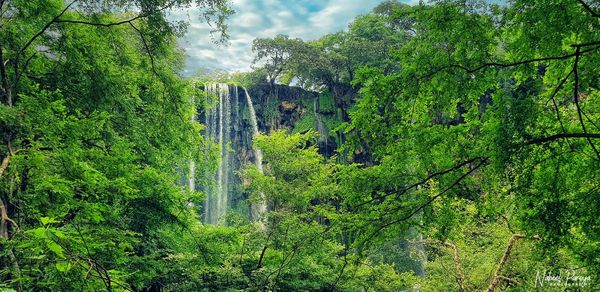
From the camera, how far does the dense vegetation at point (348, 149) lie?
357 centimetres

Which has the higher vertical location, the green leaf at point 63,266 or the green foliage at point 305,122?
the green foliage at point 305,122

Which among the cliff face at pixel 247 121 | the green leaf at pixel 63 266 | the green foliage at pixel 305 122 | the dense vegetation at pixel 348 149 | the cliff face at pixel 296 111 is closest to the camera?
the green leaf at pixel 63 266

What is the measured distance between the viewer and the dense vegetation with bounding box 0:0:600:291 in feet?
11.7

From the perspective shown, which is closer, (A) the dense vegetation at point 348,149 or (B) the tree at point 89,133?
(A) the dense vegetation at point 348,149

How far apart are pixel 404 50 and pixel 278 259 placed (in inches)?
305

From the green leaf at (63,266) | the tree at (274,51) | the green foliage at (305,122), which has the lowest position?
the green leaf at (63,266)

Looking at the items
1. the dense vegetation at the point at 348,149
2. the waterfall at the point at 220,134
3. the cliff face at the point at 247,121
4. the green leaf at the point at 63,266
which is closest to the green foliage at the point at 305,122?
the cliff face at the point at 247,121

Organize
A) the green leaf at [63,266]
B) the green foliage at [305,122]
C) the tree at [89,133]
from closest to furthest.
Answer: the green leaf at [63,266] → the tree at [89,133] → the green foliage at [305,122]

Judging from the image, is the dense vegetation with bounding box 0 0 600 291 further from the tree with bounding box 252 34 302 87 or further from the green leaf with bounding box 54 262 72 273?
the tree with bounding box 252 34 302 87

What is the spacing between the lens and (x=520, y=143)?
344cm

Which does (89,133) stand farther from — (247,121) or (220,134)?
(247,121)

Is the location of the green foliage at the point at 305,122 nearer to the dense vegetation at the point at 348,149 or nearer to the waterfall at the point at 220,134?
the waterfall at the point at 220,134

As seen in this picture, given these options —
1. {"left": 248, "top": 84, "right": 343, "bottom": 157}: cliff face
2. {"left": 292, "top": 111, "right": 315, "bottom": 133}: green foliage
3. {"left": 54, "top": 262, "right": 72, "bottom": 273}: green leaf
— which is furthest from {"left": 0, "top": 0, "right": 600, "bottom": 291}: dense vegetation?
{"left": 248, "top": 84, "right": 343, "bottom": 157}: cliff face

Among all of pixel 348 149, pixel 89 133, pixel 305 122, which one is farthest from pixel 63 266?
pixel 305 122
